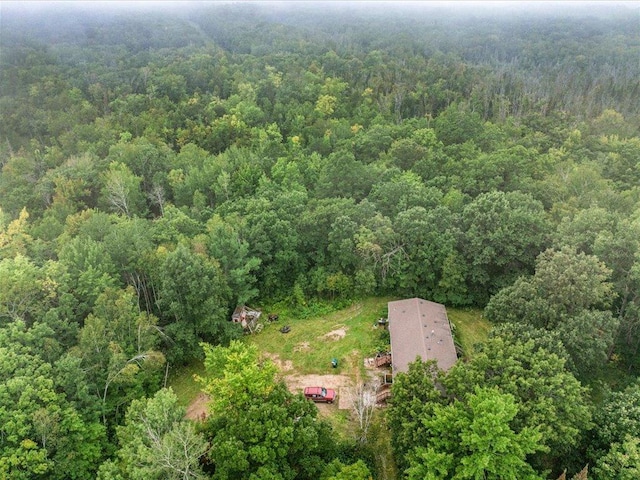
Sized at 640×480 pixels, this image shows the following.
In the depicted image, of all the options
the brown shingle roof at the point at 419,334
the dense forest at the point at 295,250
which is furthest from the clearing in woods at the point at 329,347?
the brown shingle roof at the point at 419,334

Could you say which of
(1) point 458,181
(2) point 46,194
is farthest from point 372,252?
(2) point 46,194

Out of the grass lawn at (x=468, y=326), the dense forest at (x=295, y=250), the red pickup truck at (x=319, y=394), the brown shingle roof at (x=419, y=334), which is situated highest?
the dense forest at (x=295, y=250)

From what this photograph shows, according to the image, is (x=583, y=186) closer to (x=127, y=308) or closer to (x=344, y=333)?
(x=344, y=333)

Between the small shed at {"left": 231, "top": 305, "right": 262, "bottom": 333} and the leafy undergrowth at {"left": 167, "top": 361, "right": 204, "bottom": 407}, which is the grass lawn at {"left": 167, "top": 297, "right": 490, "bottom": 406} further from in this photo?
the small shed at {"left": 231, "top": 305, "right": 262, "bottom": 333}

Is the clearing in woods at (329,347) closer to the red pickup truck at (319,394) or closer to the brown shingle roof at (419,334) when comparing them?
the red pickup truck at (319,394)

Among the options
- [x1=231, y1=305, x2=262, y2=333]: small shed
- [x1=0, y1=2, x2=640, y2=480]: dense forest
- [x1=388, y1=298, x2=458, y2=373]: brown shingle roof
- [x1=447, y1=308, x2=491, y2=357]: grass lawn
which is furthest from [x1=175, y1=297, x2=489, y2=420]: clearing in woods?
[x1=388, y1=298, x2=458, y2=373]: brown shingle roof

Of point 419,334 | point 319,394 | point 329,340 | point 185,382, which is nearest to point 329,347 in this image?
point 329,340

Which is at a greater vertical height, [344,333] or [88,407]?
[88,407]
